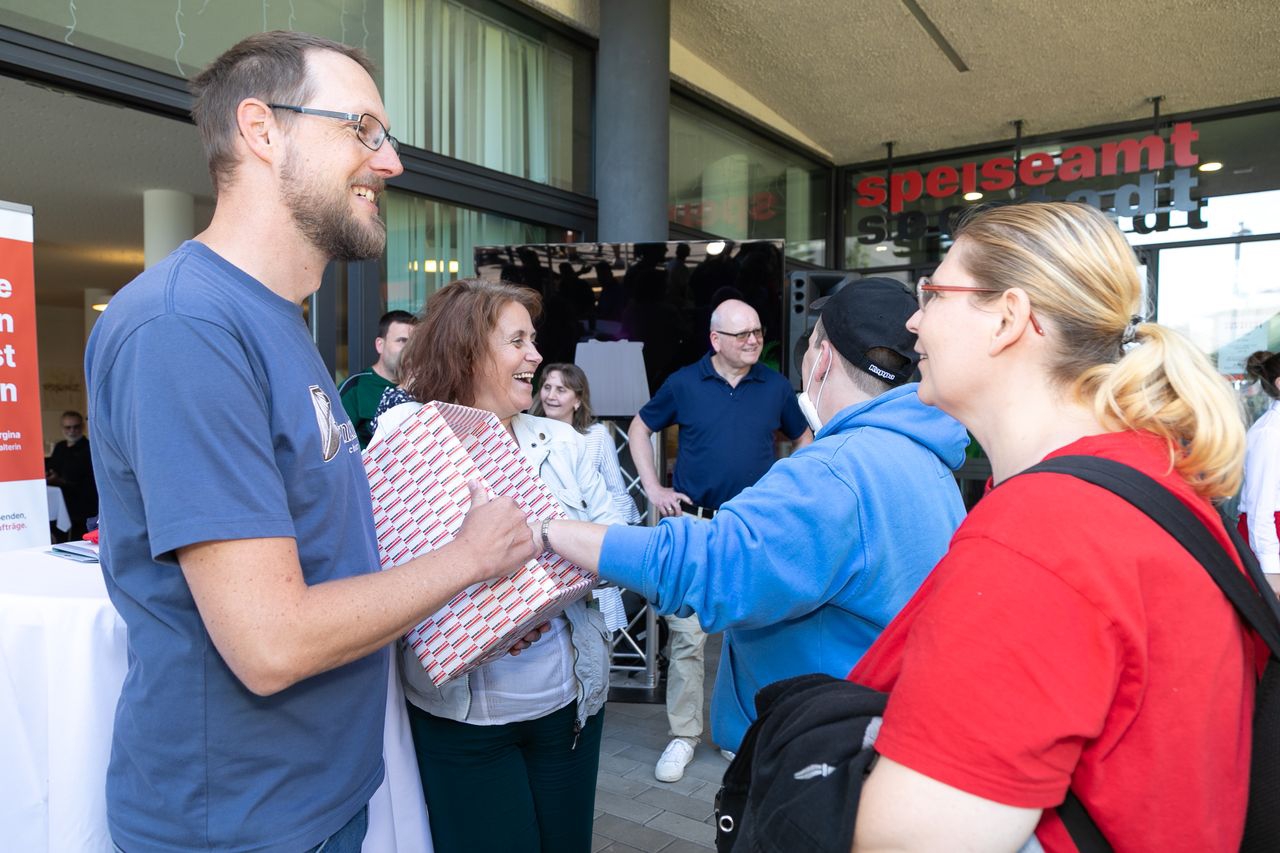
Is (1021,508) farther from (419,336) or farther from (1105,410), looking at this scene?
(419,336)

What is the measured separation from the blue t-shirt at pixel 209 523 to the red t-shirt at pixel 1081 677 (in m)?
0.77

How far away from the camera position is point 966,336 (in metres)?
1.05

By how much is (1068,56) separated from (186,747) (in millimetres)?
7892

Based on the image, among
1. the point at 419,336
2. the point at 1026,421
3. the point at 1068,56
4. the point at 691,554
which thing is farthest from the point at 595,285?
the point at 1068,56

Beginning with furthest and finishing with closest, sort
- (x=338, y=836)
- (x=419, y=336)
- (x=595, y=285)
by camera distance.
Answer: (x=595, y=285), (x=419, y=336), (x=338, y=836)

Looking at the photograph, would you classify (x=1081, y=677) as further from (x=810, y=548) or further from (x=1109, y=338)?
(x=810, y=548)

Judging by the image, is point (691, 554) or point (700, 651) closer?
point (691, 554)

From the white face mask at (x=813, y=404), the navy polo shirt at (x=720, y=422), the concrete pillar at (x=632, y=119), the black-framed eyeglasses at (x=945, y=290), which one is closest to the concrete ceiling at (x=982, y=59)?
the concrete pillar at (x=632, y=119)

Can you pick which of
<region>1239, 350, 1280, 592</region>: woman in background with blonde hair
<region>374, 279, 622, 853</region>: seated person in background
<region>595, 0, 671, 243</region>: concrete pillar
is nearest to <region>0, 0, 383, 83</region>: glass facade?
<region>374, 279, 622, 853</region>: seated person in background

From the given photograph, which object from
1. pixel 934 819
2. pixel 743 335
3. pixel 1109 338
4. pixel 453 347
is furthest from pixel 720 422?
pixel 934 819

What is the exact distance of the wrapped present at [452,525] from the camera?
146cm

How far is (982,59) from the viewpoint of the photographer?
22.6ft

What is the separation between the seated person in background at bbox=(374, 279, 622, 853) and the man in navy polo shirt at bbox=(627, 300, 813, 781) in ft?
7.11

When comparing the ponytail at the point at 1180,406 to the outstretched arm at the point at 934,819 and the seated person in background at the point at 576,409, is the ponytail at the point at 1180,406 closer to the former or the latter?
the outstretched arm at the point at 934,819
